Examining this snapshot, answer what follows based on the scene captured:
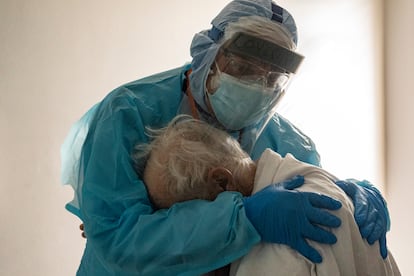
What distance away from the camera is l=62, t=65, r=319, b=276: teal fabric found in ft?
2.62

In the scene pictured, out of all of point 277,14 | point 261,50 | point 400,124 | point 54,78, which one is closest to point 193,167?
point 261,50

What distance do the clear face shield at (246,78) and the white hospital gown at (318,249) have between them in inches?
8.2

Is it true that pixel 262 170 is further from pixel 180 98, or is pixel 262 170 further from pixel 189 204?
pixel 180 98

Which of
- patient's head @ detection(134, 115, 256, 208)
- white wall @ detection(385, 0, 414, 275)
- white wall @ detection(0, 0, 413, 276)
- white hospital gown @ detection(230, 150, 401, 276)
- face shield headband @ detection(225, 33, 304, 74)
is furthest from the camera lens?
white wall @ detection(385, 0, 414, 275)

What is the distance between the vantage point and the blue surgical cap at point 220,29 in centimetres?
106

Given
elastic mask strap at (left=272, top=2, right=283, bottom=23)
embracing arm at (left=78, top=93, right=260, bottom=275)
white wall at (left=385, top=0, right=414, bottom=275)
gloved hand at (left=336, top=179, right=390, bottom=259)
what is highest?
elastic mask strap at (left=272, top=2, right=283, bottom=23)

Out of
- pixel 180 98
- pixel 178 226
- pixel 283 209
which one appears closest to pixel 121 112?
pixel 180 98

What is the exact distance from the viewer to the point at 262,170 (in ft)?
2.88

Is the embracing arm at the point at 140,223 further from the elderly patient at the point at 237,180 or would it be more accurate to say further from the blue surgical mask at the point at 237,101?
the blue surgical mask at the point at 237,101

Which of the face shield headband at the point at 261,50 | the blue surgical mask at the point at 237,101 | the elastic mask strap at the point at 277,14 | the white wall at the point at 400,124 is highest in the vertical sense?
the elastic mask strap at the point at 277,14

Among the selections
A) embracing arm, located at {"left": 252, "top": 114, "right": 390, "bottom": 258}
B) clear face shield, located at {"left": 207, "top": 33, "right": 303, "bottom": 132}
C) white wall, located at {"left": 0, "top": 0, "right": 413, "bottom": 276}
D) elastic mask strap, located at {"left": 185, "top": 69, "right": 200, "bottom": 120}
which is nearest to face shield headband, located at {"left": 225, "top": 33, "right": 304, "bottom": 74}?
clear face shield, located at {"left": 207, "top": 33, "right": 303, "bottom": 132}

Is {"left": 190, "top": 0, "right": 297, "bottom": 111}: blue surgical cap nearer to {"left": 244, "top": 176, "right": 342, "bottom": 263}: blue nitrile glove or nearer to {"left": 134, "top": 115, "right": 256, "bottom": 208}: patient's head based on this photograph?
{"left": 134, "top": 115, "right": 256, "bottom": 208}: patient's head

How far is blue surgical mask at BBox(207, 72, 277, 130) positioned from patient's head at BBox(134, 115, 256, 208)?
151mm

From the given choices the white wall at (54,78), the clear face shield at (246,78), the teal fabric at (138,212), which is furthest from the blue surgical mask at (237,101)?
the white wall at (54,78)
